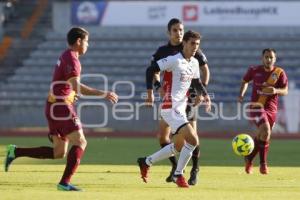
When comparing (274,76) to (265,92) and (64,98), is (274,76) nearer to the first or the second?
(265,92)

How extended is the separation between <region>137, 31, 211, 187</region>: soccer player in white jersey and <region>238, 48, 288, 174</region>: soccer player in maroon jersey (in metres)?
3.04

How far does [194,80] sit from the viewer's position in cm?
1198

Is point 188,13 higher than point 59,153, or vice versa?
point 188,13

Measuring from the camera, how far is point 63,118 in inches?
422

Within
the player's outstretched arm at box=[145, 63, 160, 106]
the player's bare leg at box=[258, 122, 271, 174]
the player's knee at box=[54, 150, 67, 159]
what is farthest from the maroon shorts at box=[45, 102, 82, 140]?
the player's bare leg at box=[258, 122, 271, 174]

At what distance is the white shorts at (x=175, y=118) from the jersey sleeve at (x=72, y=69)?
1638 millimetres

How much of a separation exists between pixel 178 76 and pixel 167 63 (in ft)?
0.77

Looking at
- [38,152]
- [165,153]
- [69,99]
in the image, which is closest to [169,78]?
[165,153]

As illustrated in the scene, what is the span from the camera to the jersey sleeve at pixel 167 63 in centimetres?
1165

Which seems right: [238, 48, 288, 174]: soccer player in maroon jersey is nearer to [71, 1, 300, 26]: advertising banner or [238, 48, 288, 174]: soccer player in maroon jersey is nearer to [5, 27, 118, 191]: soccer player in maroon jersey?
[5, 27, 118, 191]: soccer player in maroon jersey

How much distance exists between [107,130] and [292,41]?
881 cm

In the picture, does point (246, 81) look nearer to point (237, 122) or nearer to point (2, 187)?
point (2, 187)

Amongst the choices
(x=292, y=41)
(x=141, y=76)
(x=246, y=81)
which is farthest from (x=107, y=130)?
(x=246, y=81)

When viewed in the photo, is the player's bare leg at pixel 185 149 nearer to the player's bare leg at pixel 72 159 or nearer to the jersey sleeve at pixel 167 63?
the jersey sleeve at pixel 167 63
